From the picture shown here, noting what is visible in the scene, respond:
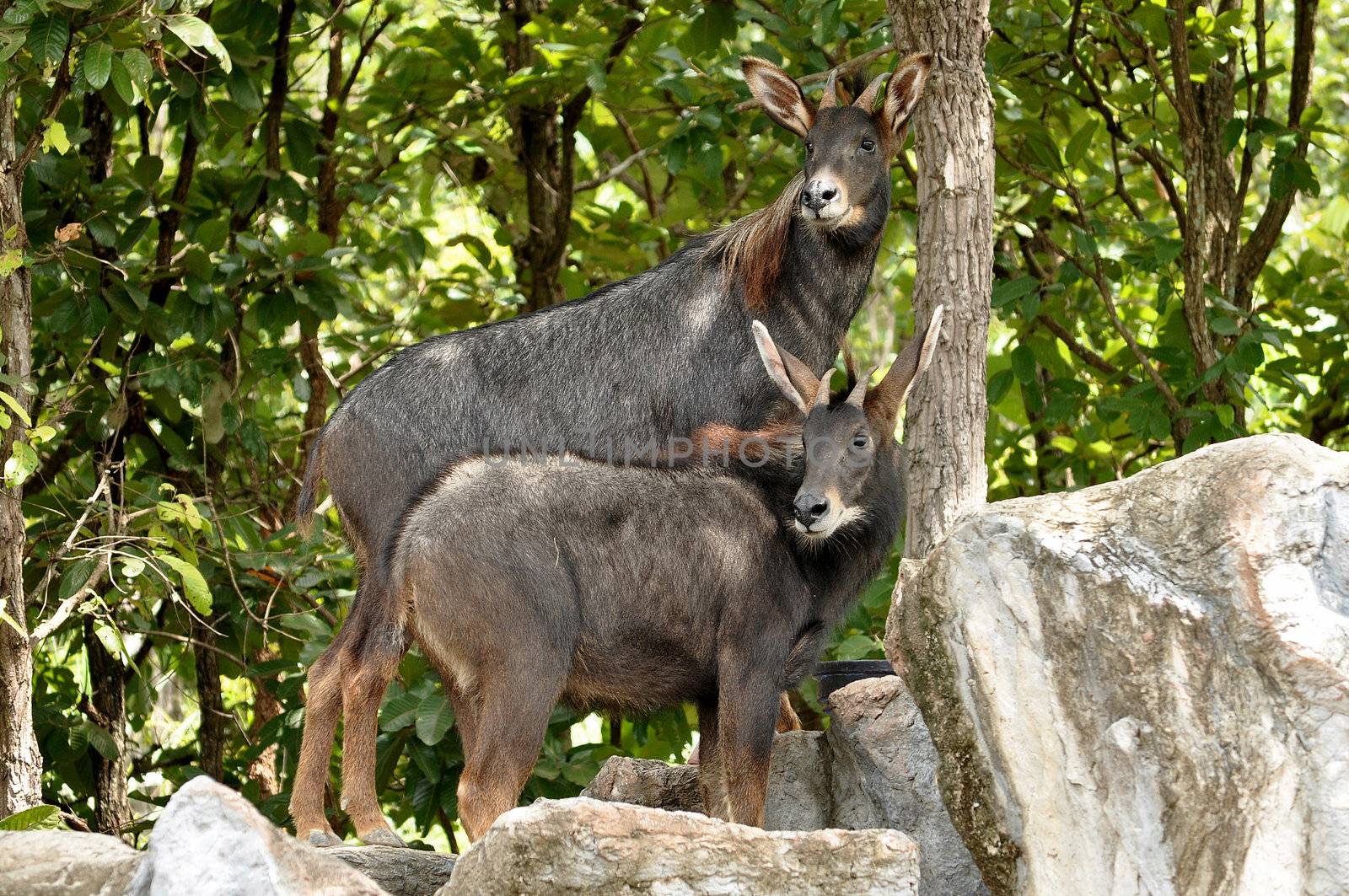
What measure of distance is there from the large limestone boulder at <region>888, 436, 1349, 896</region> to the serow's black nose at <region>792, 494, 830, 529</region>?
132 cm

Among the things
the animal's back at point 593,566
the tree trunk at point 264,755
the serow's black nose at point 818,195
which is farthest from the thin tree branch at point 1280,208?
the tree trunk at point 264,755

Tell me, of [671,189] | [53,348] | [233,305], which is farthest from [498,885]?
[671,189]

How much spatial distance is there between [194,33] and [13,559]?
2498 millimetres

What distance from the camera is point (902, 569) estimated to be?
213 inches

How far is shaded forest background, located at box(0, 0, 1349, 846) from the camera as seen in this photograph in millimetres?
8484

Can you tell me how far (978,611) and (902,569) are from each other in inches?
20.9

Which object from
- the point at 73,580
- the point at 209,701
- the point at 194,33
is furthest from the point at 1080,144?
the point at 209,701

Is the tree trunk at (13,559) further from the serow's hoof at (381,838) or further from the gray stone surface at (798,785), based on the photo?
the gray stone surface at (798,785)

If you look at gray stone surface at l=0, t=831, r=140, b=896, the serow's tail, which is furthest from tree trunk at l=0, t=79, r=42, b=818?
gray stone surface at l=0, t=831, r=140, b=896

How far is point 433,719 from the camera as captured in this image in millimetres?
7703

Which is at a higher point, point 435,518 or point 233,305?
point 233,305

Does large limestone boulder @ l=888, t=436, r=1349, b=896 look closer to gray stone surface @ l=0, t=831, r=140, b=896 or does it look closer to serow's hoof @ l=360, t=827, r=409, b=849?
serow's hoof @ l=360, t=827, r=409, b=849

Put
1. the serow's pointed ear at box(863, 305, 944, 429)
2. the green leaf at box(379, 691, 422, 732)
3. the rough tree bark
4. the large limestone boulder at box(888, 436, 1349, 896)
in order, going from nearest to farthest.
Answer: the large limestone boulder at box(888, 436, 1349, 896) < the serow's pointed ear at box(863, 305, 944, 429) < the green leaf at box(379, 691, 422, 732) < the rough tree bark

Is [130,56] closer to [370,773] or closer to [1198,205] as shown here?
[370,773]
